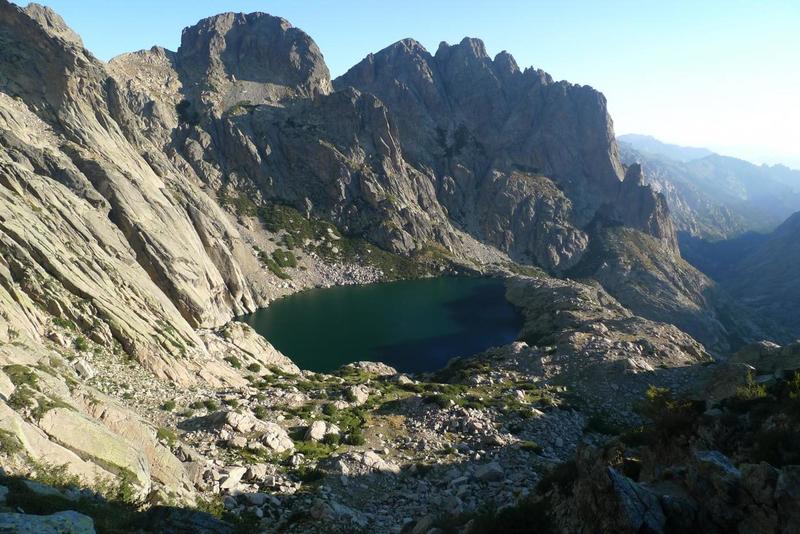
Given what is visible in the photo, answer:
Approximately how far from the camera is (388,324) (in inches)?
3782

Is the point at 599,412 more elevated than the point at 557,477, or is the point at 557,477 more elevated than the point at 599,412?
the point at 557,477

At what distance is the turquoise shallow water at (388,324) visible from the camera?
255 ft

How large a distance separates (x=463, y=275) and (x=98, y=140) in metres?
106

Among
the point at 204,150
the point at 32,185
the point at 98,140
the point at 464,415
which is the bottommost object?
the point at 464,415

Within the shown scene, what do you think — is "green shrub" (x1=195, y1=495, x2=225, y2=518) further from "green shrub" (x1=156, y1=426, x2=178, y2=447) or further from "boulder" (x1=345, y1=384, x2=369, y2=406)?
"boulder" (x1=345, y1=384, x2=369, y2=406)

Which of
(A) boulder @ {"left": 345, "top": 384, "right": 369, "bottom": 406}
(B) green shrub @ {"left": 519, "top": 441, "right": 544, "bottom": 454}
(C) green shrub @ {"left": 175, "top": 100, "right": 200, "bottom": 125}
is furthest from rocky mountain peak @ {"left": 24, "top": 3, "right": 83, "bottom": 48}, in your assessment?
(B) green shrub @ {"left": 519, "top": 441, "right": 544, "bottom": 454}

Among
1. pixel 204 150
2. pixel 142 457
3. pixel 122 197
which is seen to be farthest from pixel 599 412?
pixel 204 150

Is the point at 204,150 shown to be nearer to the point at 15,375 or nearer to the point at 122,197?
the point at 122,197

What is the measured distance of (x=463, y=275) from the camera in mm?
155500

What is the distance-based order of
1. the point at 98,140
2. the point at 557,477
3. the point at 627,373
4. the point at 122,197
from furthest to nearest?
the point at 98,140
the point at 122,197
the point at 627,373
the point at 557,477

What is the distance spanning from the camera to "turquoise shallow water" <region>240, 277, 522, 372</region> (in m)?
77.7

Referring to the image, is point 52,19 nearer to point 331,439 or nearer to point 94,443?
point 331,439

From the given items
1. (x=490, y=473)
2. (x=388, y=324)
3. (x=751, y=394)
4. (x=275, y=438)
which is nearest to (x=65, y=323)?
(x=275, y=438)

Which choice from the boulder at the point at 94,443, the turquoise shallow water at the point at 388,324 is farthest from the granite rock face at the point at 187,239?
the turquoise shallow water at the point at 388,324
